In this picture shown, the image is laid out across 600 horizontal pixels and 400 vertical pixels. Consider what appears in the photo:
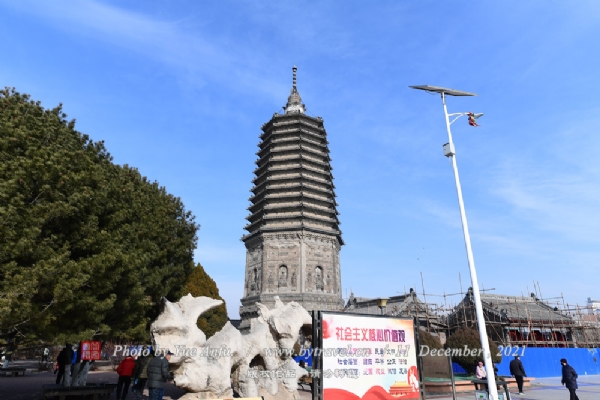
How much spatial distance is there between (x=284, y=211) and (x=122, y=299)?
26.5 meters

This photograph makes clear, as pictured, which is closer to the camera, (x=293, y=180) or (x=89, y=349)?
(x=89, y=349)

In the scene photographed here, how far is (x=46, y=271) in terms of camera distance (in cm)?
912

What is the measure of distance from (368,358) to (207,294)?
3023 centimetres

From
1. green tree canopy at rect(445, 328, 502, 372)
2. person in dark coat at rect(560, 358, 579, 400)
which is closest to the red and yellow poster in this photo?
person in dark coat at rect(560, 358, 579, 400)

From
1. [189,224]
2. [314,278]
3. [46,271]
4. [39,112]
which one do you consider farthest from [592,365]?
[39,112]

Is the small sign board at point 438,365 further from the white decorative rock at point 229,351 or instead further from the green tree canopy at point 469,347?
the green tree canopy at point 469,347

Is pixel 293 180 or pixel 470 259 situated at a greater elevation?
pixel 293 180

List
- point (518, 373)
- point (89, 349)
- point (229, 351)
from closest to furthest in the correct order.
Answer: point (229, 351) < point (518, 373) < point (89, 349)

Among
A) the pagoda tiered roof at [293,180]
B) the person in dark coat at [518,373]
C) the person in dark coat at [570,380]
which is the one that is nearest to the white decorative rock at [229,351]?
the person in dark coat at [570,380]

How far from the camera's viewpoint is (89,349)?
49.7ft

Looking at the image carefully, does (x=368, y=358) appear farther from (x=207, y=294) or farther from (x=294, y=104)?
(x=294, y=104)

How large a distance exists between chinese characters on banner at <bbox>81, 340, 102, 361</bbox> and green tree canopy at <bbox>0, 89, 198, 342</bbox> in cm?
151

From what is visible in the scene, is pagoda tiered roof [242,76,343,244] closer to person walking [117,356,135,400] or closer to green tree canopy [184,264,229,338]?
green tree canopy [184,264,229,338]

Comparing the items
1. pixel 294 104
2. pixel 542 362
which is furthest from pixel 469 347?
pixel 294 104
